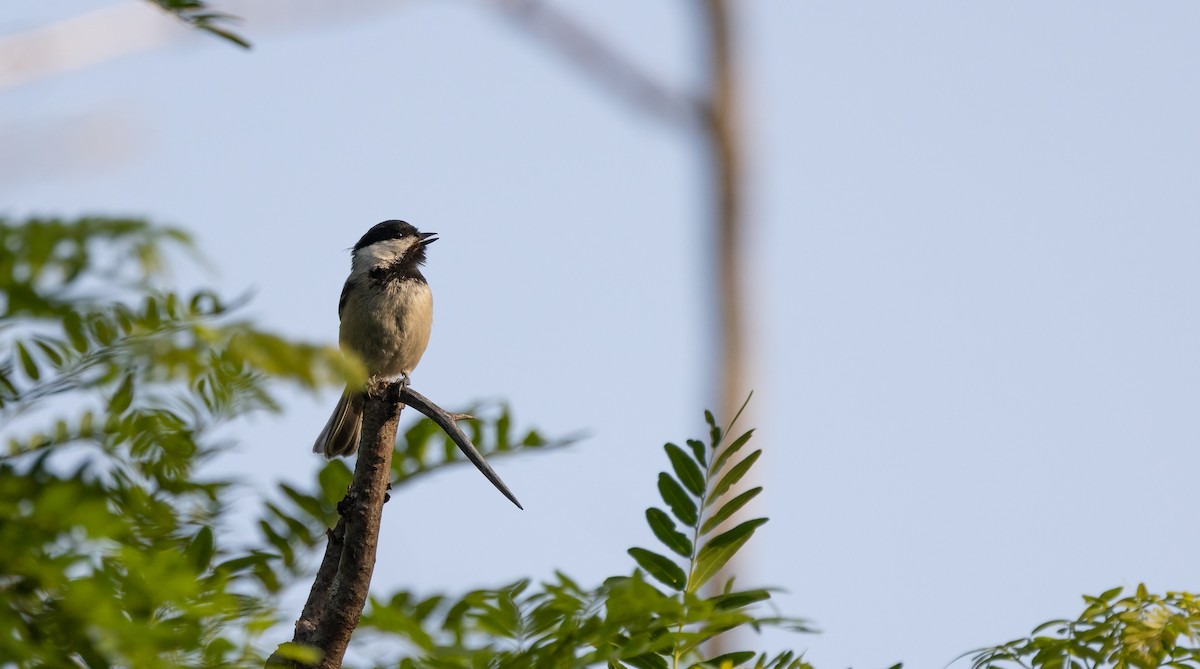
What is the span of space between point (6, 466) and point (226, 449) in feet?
1.53

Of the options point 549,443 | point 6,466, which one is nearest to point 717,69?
point 549,443

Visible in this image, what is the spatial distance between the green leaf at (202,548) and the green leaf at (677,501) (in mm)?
603

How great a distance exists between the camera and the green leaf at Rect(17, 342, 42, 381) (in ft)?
4.62

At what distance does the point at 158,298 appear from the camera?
1.32m

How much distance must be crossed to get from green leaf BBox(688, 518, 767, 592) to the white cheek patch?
439 cm

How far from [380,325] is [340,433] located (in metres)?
0.59

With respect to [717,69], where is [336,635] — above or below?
below

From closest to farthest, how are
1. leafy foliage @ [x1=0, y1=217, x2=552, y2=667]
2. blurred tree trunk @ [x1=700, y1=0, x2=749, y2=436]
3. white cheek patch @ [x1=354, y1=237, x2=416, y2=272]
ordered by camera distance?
leafy foliage @ [x1=0, y1=217, x2=552, y2=667] < white cheek patch @ [x1=354, y1=237, x2=416, y2=272] < blurred tree trunk @ [x1=700, y1=0, x2=749, y2=436]

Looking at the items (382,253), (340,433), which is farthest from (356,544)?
(382,253)

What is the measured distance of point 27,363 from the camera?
4.68 ft

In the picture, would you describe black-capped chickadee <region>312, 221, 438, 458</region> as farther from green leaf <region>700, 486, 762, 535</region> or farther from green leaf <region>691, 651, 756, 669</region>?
green leaf <region>691, 651, 756, 669</region>

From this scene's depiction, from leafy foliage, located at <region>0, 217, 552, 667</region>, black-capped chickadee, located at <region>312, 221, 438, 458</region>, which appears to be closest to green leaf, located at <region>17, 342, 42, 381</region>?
leafy foliage, located at <region>0, 217, 552, 667</region>

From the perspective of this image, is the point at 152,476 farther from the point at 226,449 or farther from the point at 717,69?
the point at 717,69

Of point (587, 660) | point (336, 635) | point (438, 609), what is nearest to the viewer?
point (587, 660)
